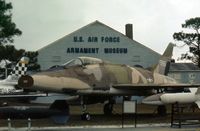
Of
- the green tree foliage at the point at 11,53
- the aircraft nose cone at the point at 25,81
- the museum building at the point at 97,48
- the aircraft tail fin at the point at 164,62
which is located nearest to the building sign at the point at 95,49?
A: the museum building at the point at 97,48

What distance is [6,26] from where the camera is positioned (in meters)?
53.6

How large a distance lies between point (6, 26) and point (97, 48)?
12.1 metres

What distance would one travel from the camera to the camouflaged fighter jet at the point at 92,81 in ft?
71.8

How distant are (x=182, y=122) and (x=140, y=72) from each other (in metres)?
6.45

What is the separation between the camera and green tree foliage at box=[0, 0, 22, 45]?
5309 centimetres

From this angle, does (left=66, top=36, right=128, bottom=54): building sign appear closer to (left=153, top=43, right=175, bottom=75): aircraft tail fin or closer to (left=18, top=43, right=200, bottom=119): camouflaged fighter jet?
(left=153, top=43, right=175, bottom=75): aircraft tail fin

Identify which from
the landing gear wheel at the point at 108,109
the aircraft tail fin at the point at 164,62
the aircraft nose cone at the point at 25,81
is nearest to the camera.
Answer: the aircraft nose cone at the point at 25,81

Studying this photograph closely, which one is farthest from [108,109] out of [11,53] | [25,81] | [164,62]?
[11,53]

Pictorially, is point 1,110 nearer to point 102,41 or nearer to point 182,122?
point 182,122

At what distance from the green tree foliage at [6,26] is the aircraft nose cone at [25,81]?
32830 mm

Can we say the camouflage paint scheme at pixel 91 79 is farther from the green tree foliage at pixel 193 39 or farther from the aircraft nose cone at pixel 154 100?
the green tree foliage at pixel 193 39

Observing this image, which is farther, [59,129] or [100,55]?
[100,55]

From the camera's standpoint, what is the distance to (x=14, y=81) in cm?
3781

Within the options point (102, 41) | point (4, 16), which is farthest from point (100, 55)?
point (4, 16)
